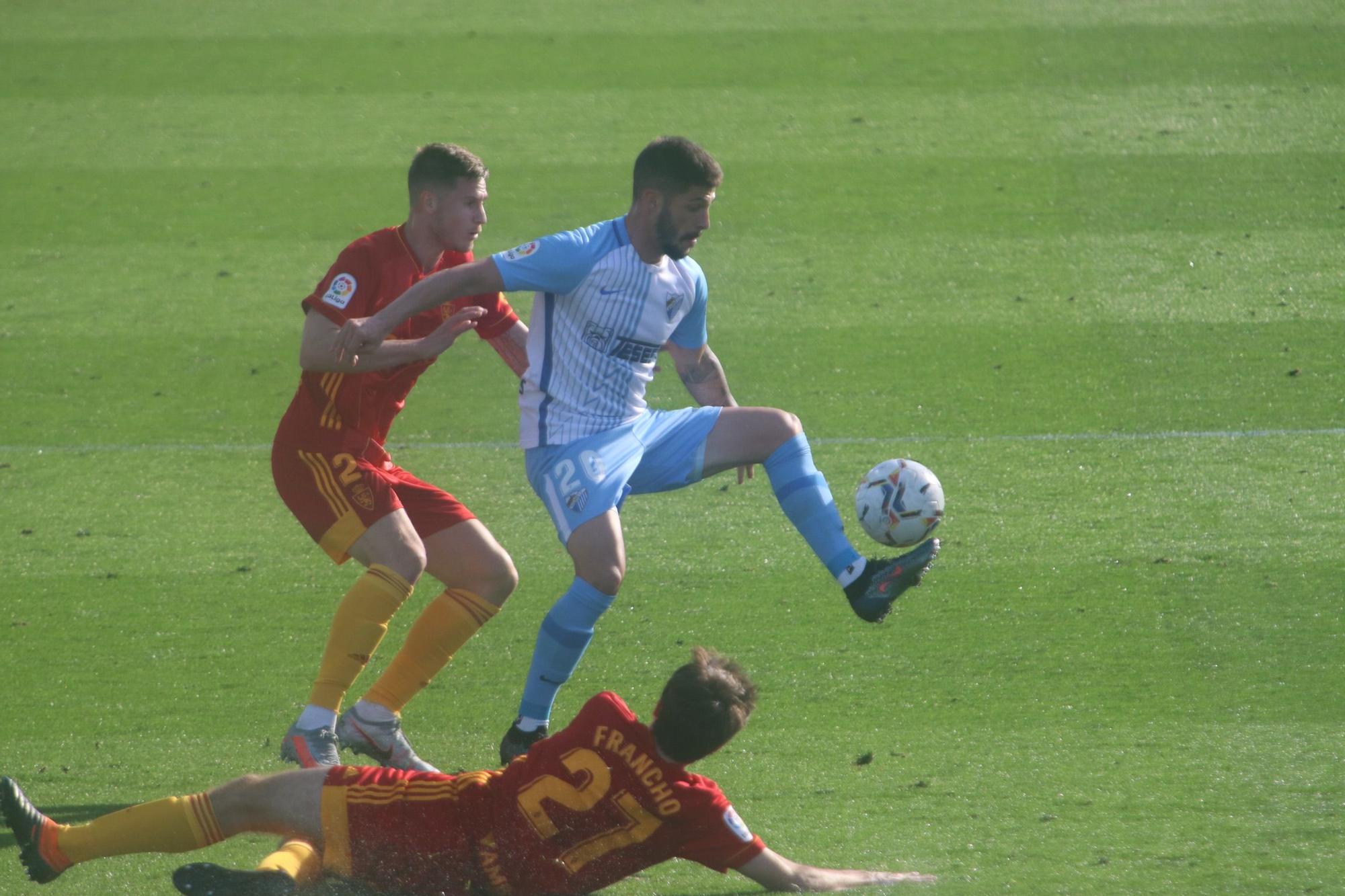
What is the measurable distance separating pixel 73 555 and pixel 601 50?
8.15m

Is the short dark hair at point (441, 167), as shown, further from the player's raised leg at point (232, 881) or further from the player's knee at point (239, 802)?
the player's raised leg at point (232, 881)

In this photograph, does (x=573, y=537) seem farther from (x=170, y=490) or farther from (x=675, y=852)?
(x=170, y=490)

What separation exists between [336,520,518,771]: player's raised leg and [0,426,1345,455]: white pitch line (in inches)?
107

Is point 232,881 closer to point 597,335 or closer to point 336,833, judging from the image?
point 336,833

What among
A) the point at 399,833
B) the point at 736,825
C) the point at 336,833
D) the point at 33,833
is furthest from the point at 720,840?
the point at 33,833

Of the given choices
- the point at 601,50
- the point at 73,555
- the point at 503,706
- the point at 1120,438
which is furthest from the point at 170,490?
the point at 601,50

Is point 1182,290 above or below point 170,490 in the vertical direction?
above

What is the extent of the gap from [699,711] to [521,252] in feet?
5.53

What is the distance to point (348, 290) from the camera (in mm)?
4578

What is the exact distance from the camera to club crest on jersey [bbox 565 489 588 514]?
4.61 meters

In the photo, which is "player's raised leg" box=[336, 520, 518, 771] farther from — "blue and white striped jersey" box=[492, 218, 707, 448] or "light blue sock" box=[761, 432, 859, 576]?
"light blue sock" box=[761, 432, 859, 576]

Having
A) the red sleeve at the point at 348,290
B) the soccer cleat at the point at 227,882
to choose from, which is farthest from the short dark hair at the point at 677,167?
the soccer cleat at the point at 227,882

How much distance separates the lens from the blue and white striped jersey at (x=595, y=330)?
4.68m

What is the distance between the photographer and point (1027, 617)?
5.54 m
